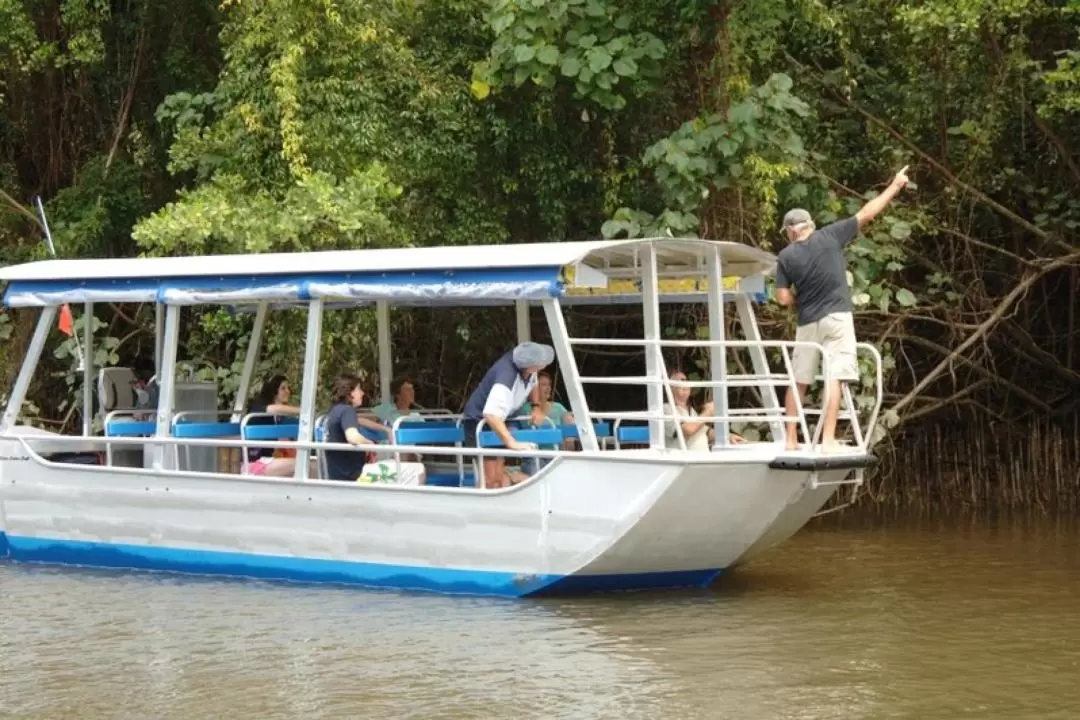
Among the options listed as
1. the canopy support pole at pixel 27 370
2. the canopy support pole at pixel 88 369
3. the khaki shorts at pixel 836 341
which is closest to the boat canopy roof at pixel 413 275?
the canopy support pole at pixel 27 370

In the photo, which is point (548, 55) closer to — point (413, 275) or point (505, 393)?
point (413, 275)

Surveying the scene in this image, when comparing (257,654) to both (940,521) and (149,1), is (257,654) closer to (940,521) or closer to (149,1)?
(940,521)

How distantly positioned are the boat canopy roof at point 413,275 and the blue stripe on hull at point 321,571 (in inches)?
67.7

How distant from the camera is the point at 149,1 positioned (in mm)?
19922

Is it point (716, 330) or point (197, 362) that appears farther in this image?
point (197, 362)

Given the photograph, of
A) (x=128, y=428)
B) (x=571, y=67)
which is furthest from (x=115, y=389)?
(x=571, y=67)

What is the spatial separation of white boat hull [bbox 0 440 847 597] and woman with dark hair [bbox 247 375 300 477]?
0.48m

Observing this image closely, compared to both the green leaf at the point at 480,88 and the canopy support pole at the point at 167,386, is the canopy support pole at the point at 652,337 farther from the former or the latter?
the green leaf at the point at 480,88

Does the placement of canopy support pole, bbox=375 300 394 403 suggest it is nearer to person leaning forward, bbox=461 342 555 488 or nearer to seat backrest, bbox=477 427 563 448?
person leaning forward, bbox=461 342 555 488

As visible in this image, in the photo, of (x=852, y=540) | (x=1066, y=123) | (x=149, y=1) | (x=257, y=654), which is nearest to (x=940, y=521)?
(x=852, y=540)

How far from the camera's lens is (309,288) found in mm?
12227

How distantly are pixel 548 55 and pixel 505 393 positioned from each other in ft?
13.9

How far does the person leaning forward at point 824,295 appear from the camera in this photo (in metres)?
11.4

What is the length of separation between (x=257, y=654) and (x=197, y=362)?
9116 millimetres
